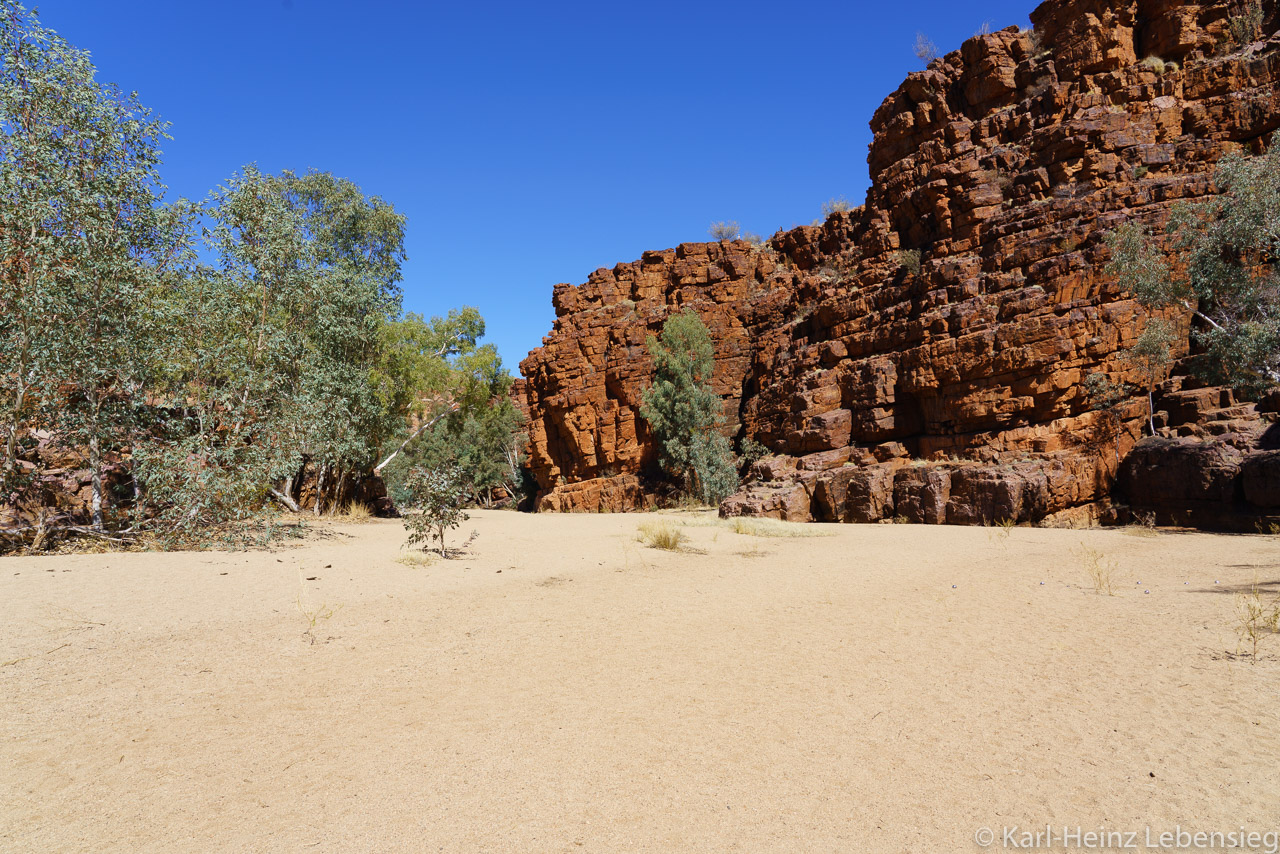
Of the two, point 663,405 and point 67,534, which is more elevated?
point 663,405

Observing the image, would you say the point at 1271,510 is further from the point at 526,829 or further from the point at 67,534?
the point at 67,534

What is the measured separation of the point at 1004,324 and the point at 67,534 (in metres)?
25.5

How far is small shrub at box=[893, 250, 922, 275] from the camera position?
26.4 meters

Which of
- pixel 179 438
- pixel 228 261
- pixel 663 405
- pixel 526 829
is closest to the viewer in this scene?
pixel 526 829

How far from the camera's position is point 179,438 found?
1279 cm

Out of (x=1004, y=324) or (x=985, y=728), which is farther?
(x=1004, y=324)

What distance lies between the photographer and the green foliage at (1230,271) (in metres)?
14.7

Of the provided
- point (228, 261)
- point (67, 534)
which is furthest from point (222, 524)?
point (228, 261)

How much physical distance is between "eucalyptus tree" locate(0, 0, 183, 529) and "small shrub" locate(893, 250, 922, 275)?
86.5ft

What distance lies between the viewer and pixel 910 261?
87.6 ft

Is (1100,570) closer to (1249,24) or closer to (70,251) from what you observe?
(70,251)

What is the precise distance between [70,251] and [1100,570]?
17.8 metres

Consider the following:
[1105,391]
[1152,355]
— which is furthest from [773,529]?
[1152,355]

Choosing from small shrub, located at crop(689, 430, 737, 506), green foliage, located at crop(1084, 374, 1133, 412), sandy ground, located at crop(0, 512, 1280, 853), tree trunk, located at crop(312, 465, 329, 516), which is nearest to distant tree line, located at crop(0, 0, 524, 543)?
tree trunk, located at crop(312, 465, 329, 516)
